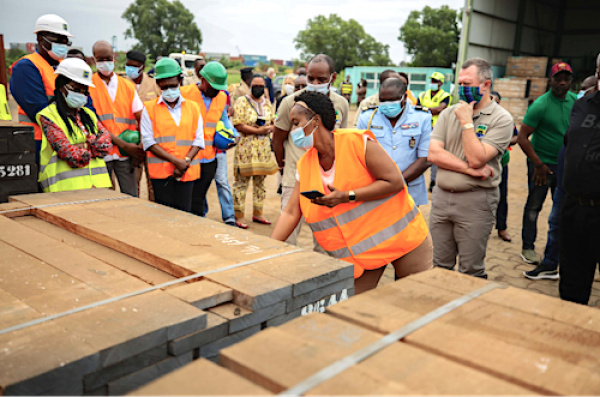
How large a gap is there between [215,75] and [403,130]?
2.13m

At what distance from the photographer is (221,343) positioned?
6.05 ft

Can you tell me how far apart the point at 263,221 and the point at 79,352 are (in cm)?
557

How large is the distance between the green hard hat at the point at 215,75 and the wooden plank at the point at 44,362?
4114 millimetres

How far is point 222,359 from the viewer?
4.42 feet

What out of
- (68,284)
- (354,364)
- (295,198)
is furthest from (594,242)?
(68,284)

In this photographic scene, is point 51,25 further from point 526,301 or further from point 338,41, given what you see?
point 338,41

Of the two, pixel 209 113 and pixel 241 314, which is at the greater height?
pixel 209 113

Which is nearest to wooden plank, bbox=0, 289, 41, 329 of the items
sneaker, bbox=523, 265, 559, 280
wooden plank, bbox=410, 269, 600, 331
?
wooden plank, bbox=410, 269, 600, 331

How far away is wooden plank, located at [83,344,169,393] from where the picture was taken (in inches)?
58.8

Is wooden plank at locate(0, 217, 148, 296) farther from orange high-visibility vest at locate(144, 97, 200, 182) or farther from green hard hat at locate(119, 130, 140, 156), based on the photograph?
Answer: green hard hat at locate(119, 130, 140, 156)

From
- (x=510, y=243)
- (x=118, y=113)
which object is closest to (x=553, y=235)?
(x=510, y=243)

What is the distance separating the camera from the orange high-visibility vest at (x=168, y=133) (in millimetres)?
4617

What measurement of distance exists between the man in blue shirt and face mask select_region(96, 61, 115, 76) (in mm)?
2749

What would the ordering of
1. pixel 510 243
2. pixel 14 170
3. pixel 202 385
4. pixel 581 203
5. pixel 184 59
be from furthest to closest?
1. pixel 184 59
2. pixel 510 243
3. pixel 14 170
4. pixel 581 203
5. pixel 202 385
